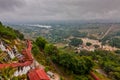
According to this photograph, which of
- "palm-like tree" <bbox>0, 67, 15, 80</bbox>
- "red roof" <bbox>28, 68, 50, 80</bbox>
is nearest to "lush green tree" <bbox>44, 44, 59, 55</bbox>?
"red roof" <bbox>28, 68, 50, 80</bbox>

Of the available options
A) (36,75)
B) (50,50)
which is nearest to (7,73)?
(36,75)

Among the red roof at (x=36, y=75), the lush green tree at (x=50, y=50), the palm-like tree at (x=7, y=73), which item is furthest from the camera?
the lush green tree at (x=50, y=50)

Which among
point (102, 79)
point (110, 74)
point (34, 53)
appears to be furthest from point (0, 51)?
point (110, 74)

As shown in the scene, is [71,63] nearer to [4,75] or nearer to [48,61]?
[48,61]

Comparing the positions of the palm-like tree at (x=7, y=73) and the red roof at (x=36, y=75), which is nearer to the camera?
the palm-like tree at (x=7, y=73)

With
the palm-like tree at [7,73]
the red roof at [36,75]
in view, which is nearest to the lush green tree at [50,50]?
the red roof at [36,75]

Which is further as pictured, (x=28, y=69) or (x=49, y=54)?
(x=49, y=54)

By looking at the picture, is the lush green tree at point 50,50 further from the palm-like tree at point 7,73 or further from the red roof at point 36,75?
the palm-like tree at point 7,73

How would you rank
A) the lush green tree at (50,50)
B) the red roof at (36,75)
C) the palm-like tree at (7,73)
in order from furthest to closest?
the lush green tree at (50,50)
the red roof at (36,75)
the palm-like tree at (7,73)

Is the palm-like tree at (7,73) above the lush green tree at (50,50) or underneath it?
above

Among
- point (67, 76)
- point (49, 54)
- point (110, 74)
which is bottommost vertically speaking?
point (110, 74)

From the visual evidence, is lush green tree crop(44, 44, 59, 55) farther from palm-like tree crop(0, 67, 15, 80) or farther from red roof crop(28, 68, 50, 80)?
palm-like tree crop(0, 67, 15, 80)
